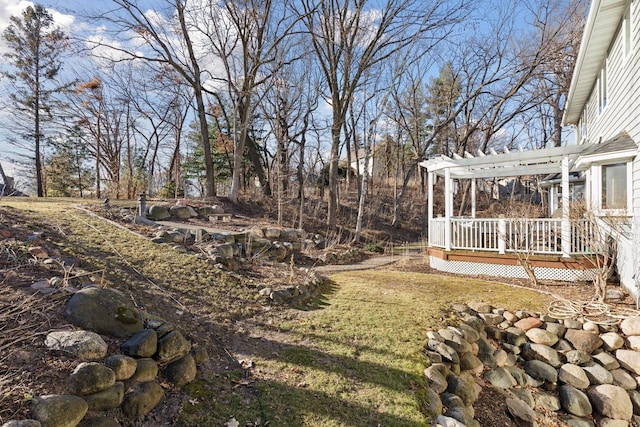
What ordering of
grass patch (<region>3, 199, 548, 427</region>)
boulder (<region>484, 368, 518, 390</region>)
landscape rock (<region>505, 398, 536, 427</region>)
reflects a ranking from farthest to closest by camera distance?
1. boulder (<region>484, 368, 518, 390</region>)
2. landscape rock (<region>505, 398, 536, 427</region>)
3. grass patch (<region>3, 199, 548, 427</region>)

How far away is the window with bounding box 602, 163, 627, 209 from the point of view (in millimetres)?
6023

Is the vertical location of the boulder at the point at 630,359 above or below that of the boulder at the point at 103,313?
below

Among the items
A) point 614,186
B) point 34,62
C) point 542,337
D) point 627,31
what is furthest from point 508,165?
point 34,62

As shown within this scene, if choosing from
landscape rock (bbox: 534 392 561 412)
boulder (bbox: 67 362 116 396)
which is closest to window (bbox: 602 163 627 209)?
landscape rock (bbox: 534 392 561 412)

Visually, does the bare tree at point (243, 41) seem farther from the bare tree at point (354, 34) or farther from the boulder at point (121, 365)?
the boulder at point (121, 365)

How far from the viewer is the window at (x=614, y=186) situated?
6.02 metres

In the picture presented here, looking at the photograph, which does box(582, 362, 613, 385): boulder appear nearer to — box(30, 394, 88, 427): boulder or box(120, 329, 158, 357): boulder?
box(120, 329, 158, 357): boulder

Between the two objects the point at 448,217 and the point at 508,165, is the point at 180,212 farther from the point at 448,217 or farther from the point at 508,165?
the point at 508,165

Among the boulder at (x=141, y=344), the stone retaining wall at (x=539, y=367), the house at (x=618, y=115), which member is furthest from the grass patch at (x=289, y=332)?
the house at (x=618, y=115)

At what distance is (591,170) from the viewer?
25.0ft

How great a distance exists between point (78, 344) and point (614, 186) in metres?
8.68

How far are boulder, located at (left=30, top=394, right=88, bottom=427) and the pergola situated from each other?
8007 mm

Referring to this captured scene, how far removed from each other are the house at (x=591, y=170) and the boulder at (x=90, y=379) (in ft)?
22.5

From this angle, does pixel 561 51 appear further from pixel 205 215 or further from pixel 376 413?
pixel 376 413
